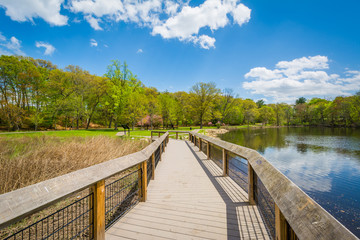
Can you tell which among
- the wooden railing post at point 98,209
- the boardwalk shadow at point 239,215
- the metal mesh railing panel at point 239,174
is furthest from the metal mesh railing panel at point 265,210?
the wooden railing post at point 98,209

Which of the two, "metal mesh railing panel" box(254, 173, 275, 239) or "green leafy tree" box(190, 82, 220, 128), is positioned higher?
"green leafy tree" box(190, 82, 220, 128)

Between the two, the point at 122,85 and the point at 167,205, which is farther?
the point at 122,85

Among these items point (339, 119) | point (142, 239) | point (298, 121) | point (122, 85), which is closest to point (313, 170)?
point (142, 239)

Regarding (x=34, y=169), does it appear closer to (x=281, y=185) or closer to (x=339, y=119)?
(x=281, y=185)

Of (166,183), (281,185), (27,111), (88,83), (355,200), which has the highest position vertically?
(88,83)

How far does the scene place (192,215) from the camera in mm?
2678

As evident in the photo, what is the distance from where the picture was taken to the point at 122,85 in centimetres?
2806

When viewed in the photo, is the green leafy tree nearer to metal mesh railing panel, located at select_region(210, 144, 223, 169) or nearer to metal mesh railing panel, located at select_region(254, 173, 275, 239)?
metal mesh railing panel, located at select_region(210, 144, 223, 169)

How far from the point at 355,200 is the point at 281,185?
301 inches

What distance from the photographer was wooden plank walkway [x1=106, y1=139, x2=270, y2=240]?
2201 millimetres

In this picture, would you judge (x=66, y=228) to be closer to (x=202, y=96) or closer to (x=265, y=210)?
(x=265, y=210)

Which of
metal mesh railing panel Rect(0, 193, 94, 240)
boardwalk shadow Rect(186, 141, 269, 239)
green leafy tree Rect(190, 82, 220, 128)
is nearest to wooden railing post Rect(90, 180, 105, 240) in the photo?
metal mesh railing panel Rect(0, 193, 94, 240)

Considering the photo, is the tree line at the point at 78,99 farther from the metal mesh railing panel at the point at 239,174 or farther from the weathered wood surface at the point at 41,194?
the weathered wood surface at the point at 41,194

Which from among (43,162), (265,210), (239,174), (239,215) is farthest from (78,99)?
(265,210)
